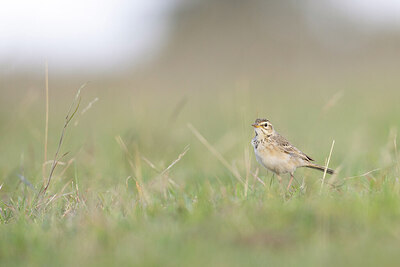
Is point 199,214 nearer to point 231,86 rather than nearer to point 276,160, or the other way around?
point 276,160

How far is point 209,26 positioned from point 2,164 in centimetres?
2047

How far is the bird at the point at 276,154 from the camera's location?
19.3 feet

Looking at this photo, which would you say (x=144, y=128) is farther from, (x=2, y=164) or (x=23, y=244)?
(x=23, y=244)

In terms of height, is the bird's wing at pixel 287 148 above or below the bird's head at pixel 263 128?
below

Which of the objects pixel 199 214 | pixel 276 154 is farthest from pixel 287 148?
pixel 199 214

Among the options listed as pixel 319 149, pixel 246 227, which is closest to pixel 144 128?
pixel 319 149

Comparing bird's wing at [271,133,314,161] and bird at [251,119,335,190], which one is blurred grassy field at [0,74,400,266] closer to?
bird at [251,119,335,190]

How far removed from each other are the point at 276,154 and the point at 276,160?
94 millimetres

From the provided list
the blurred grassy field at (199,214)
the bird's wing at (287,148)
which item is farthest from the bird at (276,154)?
the blurred grassy field at (199,214)

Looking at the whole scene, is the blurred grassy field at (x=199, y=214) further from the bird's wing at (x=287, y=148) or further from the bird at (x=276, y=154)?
the bird's wing at (x=287, y=148)

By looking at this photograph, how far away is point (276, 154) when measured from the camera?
592cm

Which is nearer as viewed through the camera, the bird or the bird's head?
the bird

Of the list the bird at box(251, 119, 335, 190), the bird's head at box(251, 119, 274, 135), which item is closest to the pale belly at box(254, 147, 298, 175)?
the bird at box(251, 119, 335, 190)

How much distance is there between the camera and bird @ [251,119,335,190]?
5.88 meters
